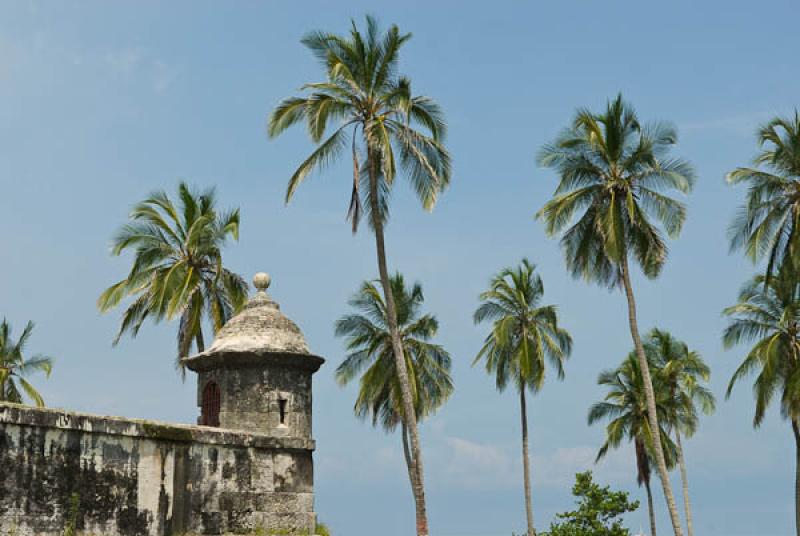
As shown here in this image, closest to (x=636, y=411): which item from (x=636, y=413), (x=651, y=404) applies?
(x=636, y=413)

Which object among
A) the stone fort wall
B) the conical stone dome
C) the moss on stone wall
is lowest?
the stone fort wall

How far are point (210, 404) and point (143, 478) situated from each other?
343 centimetres

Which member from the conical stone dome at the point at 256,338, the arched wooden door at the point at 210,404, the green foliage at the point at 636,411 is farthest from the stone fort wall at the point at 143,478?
the green foliage at the point at 636,411

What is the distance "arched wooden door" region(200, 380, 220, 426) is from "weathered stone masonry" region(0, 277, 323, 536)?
0.02m

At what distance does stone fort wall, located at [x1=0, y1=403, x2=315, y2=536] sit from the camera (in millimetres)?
16828

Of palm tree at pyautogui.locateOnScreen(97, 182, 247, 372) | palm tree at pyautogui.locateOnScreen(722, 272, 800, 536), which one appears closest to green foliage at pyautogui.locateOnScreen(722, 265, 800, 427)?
palm tree at pyautogui.locateOnScreen(722, 272, 800, 536)

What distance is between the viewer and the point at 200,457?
19531 mm

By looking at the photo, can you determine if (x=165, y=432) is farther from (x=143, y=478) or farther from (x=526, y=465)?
(x=526, y=465)

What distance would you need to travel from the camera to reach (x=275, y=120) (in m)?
25.8

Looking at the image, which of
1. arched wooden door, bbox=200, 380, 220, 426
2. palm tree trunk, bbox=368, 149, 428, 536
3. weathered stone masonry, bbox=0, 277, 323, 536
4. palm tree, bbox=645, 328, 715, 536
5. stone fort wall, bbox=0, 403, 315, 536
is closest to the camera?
stone fort wall, bbox=0, 403, 315, 536

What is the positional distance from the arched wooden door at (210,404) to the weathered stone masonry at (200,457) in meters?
0.02

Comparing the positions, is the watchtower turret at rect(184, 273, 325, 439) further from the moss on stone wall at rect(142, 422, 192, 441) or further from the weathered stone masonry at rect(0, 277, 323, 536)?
the moss on stone wall at rect(142, 422, 192, 441)

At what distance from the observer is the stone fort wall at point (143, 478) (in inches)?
663

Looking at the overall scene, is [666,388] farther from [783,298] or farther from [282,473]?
[282,473]
